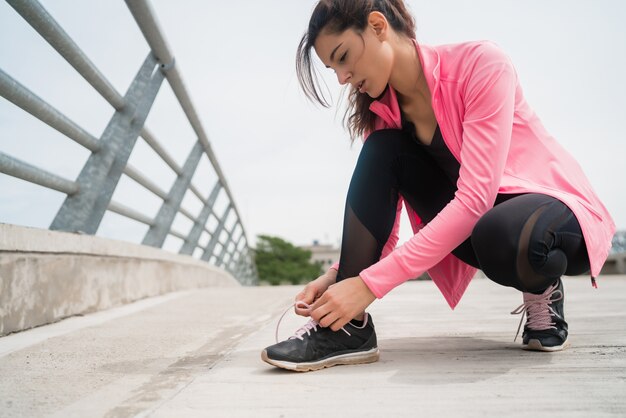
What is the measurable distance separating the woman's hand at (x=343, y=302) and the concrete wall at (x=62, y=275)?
113 centimetres

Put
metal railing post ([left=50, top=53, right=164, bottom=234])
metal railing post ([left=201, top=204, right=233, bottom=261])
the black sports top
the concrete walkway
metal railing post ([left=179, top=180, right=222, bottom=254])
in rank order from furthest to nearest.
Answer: metal railing post ([left=201, top=204, right=233, bottom=261])
metal railing post ([left=179, top=180, right=222, bottom=254])
metal railing post ([left=50, top=53, right=164, bottom=234])
the black sports top
the concrete walkway

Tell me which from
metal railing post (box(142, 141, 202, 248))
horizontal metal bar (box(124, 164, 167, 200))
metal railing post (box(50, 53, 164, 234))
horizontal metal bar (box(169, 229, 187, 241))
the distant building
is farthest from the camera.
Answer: the distant building

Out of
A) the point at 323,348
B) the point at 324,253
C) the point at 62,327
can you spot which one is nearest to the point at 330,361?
the point at 323,348

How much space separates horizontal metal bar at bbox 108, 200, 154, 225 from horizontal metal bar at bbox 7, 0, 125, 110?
561 millimetres

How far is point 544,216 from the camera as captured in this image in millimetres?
1327

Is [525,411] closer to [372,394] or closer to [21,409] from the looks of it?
[372,394]

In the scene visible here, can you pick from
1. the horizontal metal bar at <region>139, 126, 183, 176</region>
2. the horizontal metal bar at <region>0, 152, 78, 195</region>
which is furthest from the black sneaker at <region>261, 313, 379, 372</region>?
the horizontal metal bar at <region>139, 126, 183, 176</region>

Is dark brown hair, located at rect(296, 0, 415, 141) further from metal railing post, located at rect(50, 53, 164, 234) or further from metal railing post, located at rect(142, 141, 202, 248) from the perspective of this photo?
metal railing post, located at rect(142, 141, 202, 248)

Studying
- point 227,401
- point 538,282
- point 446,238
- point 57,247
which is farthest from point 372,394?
point 57,247

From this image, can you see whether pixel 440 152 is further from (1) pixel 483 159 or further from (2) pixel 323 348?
(2) pixel 323 348

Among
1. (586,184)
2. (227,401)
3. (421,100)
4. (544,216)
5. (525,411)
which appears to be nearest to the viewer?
(525,411)

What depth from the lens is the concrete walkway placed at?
A: 3.26ft

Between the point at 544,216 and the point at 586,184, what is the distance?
10.7 inches

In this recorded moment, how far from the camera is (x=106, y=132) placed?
2.64m
